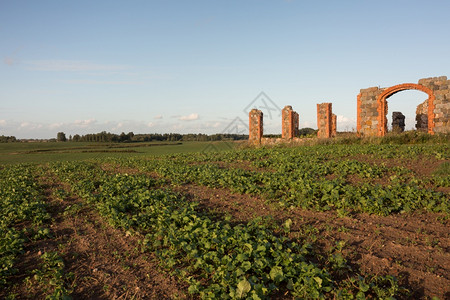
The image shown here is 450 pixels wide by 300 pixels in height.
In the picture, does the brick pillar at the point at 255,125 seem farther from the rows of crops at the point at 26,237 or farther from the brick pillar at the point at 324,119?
the rows of crops at the point at 26,237

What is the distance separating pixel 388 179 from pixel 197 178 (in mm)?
5807

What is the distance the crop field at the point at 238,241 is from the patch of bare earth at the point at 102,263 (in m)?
0.02

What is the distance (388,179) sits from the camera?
29.0 ft

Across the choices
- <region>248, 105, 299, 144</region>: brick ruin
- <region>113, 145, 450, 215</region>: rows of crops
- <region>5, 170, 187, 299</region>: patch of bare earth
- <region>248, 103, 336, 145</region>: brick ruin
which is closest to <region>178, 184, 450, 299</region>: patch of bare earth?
<region>113, 145, 450, 215</region>: rows of crops

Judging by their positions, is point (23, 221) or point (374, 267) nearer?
point (374, 267)

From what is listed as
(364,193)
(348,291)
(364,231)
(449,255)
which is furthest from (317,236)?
(364,193)

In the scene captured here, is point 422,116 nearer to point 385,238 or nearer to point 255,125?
point 255,125

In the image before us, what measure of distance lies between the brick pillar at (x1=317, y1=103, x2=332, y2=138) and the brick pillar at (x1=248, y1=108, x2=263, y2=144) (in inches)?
198

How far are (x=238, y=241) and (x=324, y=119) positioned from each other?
2327 cm

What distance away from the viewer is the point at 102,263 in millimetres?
4828

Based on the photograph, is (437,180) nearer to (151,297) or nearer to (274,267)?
(274,267)

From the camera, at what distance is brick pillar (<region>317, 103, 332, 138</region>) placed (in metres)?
25.8

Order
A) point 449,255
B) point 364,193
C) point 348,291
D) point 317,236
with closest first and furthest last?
point 348,291 → point 449,255 → point 317,236 → point 364,193

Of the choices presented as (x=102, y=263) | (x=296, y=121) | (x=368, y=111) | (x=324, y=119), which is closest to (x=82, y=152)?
(x=296, y=121)
